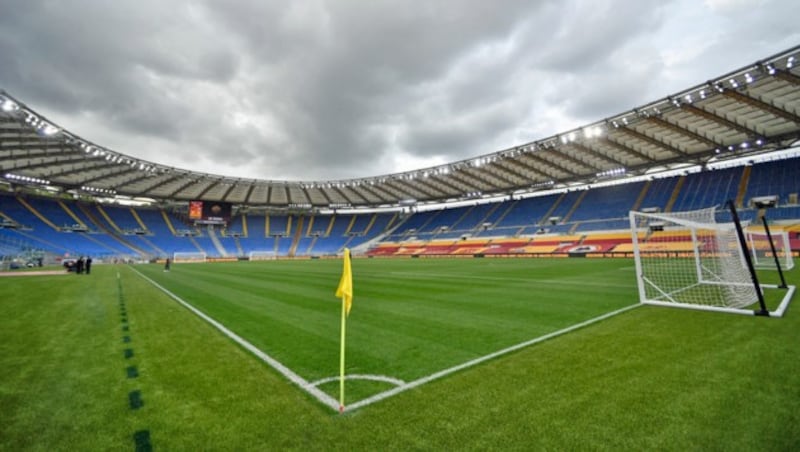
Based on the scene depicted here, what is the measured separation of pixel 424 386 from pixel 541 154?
3851 centimetres

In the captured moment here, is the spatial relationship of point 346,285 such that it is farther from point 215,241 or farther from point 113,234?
point 215,241

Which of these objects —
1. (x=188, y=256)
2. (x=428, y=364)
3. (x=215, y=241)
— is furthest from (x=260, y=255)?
(x=428, y=364)

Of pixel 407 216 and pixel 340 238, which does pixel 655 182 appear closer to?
pixel 407 216

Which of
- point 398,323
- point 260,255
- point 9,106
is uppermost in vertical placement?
point 9,106

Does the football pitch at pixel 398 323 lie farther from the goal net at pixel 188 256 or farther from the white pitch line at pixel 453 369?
the goal net at pixel 188 256

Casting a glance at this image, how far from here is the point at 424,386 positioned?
12.5 feet

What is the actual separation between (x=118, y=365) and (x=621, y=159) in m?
44.3

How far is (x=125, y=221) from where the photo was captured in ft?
175

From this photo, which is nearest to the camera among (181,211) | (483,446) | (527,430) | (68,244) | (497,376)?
(483,446)

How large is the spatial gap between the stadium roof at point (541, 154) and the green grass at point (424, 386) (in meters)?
23.7

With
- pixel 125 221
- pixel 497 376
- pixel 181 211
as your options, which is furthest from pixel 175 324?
pixel 181 211

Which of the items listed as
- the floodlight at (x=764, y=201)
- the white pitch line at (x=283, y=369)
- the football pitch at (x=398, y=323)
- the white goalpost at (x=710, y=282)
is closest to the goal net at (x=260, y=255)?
the football pitch at (x=398, y=323)

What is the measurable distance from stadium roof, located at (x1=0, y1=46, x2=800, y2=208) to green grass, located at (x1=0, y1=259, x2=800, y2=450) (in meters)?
23.7

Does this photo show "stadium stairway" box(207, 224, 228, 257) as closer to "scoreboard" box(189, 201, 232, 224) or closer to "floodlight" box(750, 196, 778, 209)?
"scoreboard" box(189, 201, 232, 224)
